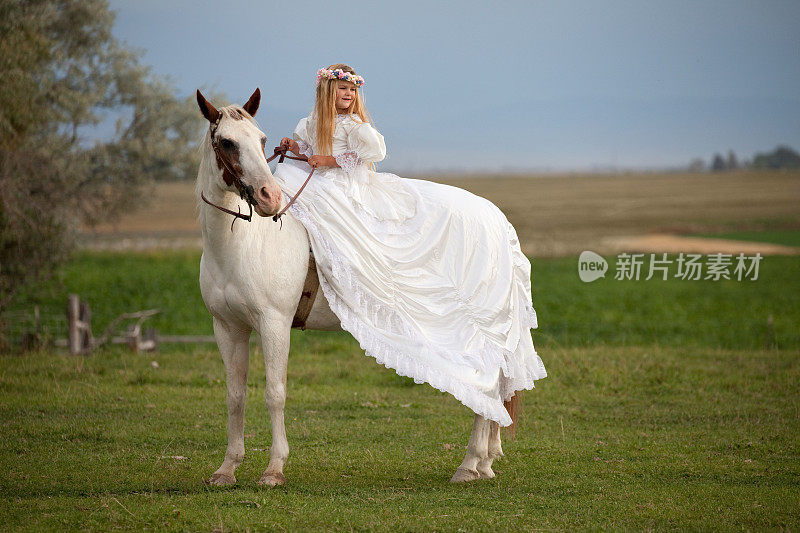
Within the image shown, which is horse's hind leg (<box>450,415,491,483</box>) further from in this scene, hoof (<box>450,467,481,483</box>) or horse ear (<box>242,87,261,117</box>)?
horse ear (<box>242,87,261,117</box>)

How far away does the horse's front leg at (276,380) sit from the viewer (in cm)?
573

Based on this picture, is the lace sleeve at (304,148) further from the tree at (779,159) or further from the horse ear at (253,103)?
the tree at (779,159)

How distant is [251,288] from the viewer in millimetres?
5664

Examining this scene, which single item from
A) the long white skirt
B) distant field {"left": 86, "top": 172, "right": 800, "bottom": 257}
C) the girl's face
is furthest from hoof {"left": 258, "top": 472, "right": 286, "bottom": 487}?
distant field {"left": 86, "top": 172, "right": 800, "bottom": 257}

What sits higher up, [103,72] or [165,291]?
[103,72]

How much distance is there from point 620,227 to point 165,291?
141 feet

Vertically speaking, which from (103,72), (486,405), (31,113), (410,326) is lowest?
(486,405)

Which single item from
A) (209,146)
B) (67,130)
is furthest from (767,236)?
(209,146)

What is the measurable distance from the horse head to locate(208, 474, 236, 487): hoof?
2.15 m

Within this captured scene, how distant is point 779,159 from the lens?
91438mm

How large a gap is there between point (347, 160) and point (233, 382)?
1935 millimetres

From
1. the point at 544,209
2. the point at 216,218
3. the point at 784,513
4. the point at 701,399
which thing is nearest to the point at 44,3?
the point at 216,218

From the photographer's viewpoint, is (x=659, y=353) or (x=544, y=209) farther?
(x=544, y=209)

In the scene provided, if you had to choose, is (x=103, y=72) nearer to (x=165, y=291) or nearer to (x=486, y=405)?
(x=165, y=291)
